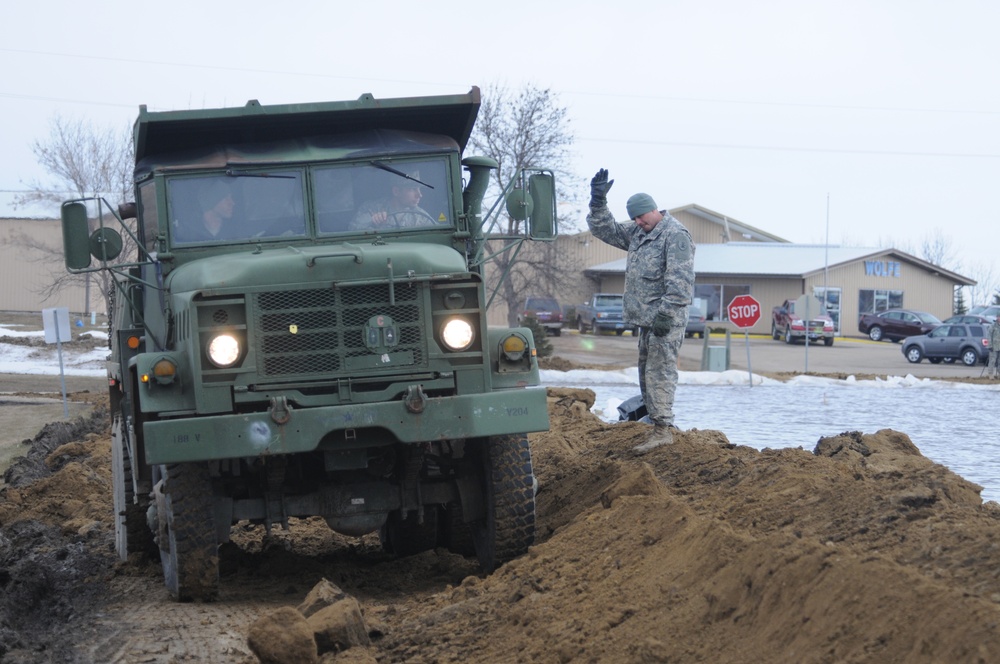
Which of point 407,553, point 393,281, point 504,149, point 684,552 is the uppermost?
point 504,149

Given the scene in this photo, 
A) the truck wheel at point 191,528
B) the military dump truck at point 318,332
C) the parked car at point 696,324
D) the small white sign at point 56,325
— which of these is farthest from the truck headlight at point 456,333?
the parked car at point 696,324

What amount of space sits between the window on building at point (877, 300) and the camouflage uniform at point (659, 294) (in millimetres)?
51353

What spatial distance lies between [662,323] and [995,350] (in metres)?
24.7

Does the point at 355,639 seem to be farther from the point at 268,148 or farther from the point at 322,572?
the point at 268,148

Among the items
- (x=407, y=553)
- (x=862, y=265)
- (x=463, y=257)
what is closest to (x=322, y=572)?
(x=407, y=553)

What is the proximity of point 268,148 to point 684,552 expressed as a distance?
381 cm

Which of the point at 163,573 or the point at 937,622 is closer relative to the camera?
the point at 937,622

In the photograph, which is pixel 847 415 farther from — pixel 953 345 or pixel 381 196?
pixel 953 345

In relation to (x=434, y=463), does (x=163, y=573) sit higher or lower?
lower

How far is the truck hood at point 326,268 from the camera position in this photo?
6.91m

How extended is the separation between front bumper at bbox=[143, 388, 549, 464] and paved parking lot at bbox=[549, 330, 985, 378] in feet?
80.1

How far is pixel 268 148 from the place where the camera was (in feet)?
26.2

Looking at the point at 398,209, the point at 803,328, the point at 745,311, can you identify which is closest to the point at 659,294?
the point at 398,209

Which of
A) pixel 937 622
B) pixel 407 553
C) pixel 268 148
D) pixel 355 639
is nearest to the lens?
pixel 937 622
